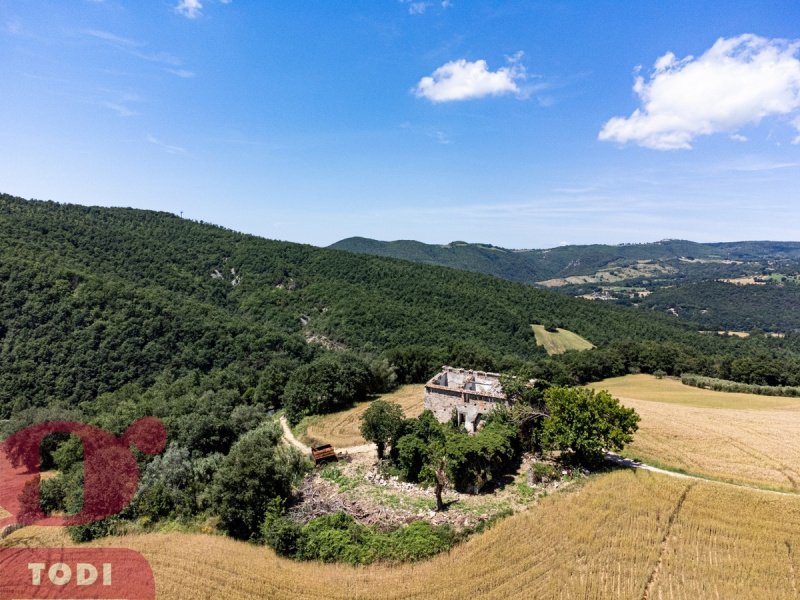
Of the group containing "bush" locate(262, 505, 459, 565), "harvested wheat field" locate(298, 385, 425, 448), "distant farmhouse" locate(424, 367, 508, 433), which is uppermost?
"distant farmhouse" locate(424, 367, 508, 433)

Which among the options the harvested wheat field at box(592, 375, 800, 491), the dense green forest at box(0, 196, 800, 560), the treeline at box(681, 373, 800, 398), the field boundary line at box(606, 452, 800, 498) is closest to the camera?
the field boundary line at box(606, 452, 800, 498)

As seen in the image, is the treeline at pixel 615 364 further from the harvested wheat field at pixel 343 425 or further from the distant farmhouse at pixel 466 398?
the distant farmhouse at pixel 466 398

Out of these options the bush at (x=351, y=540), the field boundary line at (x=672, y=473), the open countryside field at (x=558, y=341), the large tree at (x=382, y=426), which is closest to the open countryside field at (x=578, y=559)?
the bush at (x=351, y=540)

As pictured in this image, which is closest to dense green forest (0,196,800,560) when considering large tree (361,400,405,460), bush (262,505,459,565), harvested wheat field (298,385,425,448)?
bush (262,505,459,565)

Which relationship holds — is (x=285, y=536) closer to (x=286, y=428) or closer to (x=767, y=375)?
(x=286, y=428)

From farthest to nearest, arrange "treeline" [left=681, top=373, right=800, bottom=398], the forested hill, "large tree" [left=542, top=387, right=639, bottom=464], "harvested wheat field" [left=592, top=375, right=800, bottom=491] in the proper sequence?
the forested hill → "treeline" [left=681, top=373, right=800, bottom=398] → "harvested wheat field" [left=592, top=375, right=800, bottom=491] → "large tree" [left=542, top=387, right=639, bottom=464]

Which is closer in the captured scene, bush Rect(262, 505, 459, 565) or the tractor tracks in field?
the tractor tracks in field

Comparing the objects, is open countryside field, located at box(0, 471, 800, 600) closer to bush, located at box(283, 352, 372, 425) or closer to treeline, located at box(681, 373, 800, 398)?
bush, located at box(283, 352, 372, 425)

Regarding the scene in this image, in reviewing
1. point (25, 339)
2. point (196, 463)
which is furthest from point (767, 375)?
point (25, 339)
